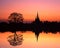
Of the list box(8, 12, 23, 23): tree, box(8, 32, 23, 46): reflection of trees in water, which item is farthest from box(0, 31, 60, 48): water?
box(8, 12, 23, 23): tree

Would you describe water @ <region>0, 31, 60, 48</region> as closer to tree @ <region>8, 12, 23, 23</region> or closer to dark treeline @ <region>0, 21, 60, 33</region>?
dark treeline @ <region>0, 21, 60, 33</region>

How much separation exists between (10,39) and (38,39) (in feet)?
1.11

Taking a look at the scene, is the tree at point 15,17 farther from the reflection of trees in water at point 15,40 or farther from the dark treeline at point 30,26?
the reflection of trees in water at point 15,40

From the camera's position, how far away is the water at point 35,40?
264 cm

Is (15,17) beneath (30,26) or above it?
above

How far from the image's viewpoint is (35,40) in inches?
104

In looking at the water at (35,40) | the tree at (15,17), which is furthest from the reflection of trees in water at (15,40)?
the tree at (15,17)

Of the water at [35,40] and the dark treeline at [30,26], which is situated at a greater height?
the dark treeline at [30,26]

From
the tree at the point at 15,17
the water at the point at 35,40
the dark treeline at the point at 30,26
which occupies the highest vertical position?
the tree at the point at 15,17

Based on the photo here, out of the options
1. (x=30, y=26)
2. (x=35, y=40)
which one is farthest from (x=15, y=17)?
(x=35, y=40)

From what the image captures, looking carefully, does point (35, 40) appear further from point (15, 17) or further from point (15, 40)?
point (15, 17)

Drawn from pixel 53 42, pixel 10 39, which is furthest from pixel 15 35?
pixel 53 42

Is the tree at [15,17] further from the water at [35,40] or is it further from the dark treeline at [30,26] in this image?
the water at [35,40]

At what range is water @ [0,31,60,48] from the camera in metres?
2.64
